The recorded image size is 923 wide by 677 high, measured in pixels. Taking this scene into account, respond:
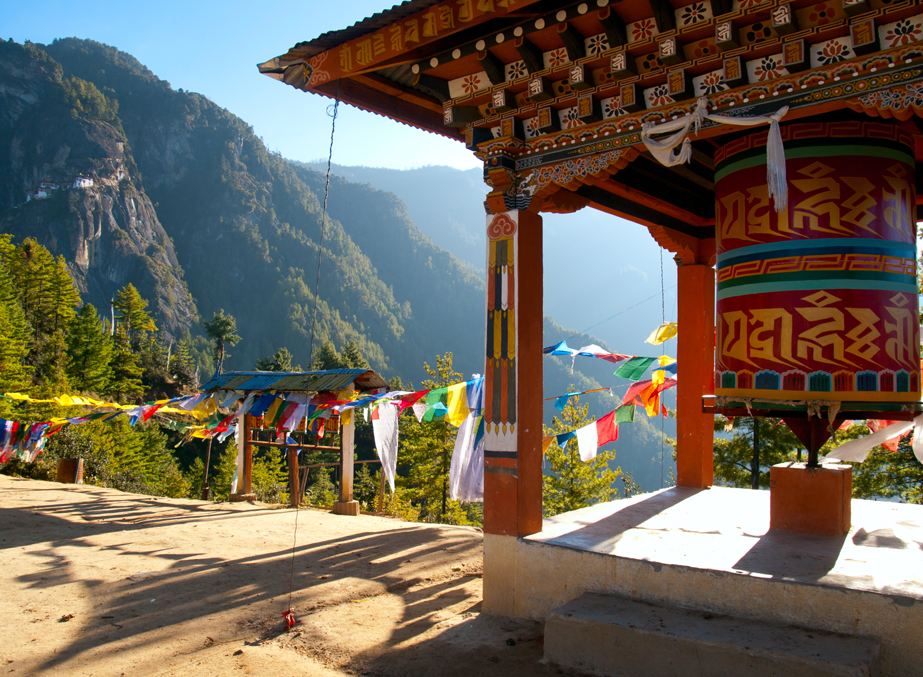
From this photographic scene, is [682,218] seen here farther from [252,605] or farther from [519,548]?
[252,605]

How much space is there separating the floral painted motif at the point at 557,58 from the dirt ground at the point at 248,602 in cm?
441

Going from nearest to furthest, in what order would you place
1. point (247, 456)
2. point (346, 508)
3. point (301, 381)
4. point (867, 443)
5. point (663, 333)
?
1. point (867, 443)
2. point (663, 333)
3. point (346, 508)
4. point (301, 381)
5. point (247, 456)

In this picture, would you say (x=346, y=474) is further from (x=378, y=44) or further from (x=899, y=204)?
(x=899, y=204)

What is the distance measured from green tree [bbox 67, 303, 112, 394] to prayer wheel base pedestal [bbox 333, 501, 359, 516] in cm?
4190

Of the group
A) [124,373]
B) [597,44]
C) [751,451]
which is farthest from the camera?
[124,373]

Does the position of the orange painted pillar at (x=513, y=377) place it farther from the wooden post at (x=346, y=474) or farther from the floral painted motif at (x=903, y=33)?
the wooden post at (x=346, y=474)

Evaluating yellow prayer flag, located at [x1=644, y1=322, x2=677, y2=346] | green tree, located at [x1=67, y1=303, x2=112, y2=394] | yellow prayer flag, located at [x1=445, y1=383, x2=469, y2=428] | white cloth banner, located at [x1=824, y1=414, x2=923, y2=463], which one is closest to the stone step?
white cloth banner, located at [x1=824, y1=414, x2=923, y2=463]

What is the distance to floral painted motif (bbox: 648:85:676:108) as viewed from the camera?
4.78 metres

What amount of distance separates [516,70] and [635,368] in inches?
216

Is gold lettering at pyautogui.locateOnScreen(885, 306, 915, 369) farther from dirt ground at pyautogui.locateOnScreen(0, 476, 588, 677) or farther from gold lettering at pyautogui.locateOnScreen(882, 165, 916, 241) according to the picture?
dirt ground at pyautogui.locateOnScreen(0, 476, 588, 677)

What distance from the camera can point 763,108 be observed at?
173 inches

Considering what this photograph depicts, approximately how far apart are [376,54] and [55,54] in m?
177

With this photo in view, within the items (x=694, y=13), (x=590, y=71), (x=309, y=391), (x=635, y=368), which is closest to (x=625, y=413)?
(x=635, y=368)

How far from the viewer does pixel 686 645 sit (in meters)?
3.58
